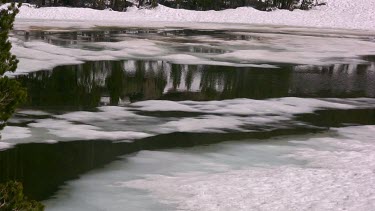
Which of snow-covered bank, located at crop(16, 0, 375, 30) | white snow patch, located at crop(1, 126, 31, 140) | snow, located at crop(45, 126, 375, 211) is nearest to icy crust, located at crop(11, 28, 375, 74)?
white snow patch, located at crop(1, 126, 31, 140)

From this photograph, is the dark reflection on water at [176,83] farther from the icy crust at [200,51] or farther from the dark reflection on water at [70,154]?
the dark reflection on water at [70,154]

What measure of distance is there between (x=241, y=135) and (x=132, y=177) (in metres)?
3.27

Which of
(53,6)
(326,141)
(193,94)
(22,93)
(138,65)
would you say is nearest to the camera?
(22,93)

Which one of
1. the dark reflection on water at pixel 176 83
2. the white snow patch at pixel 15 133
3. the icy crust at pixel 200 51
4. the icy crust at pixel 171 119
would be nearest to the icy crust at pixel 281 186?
the icy crust at pixel 171 119

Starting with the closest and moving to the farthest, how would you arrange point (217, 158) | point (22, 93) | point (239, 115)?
point (22, 93) < point (217, 158) < point (239, 115)

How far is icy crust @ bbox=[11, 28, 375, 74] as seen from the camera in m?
21.1

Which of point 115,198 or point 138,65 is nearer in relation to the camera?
point 115,198

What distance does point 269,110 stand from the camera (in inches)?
526

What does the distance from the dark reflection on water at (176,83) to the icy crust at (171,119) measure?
889 millimetres

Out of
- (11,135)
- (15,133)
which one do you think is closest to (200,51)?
(15,133)

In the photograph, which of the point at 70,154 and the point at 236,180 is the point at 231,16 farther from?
the point at 236,180

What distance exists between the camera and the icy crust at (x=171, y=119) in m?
10.6

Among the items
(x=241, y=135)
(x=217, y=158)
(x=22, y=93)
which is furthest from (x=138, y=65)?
(x=22, y=93)

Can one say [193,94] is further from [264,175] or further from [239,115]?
[264,175]
